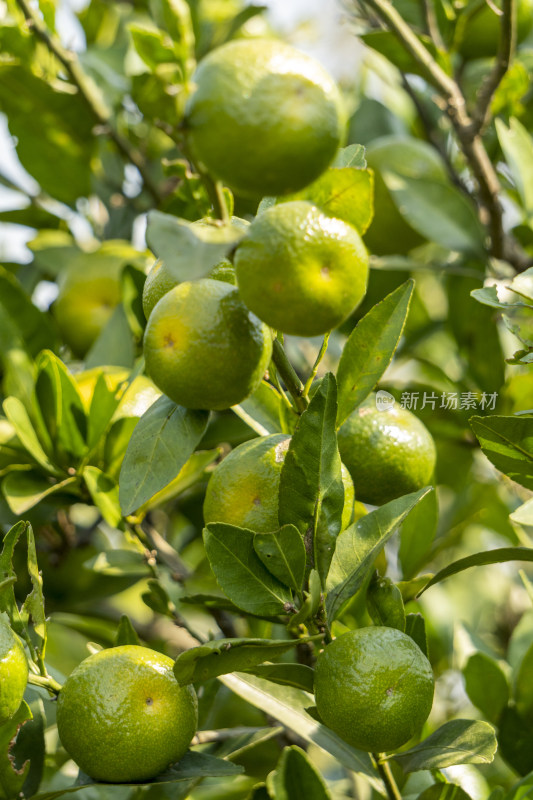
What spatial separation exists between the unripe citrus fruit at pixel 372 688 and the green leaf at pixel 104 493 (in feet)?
1.34

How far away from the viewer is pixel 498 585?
252 centimetres

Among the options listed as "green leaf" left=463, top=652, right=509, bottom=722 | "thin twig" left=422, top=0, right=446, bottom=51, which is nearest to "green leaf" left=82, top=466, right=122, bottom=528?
"green leaf" left=463, top=652, right=509, bottom=722

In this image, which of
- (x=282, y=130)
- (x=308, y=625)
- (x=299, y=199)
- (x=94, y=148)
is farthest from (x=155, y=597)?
(x=94, y=148)

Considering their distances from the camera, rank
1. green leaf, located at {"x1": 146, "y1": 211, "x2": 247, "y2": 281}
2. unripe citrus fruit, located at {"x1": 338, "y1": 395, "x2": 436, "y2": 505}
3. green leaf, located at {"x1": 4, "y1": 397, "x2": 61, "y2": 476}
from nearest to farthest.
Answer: green leaf, located at {"x1": 146, "y1": 211, "x2": 247, "y2": 281} → unripe citrus fruit, located at {"x1": 338, "y1": 395, "x2": 436, "y2": 505} → green leaf, located at {"x1": 4, "y1": 397, "x2": 61, "y2": 476}

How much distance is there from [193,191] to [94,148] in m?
1.03

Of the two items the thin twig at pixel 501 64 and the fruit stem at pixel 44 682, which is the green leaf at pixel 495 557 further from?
the thin twig at pixel 501 64

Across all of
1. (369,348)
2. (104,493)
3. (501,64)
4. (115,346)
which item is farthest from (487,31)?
(104,493)

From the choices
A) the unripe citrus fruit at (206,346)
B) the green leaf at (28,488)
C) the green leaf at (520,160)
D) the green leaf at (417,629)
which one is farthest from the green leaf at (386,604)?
the green leaf at (520,160)

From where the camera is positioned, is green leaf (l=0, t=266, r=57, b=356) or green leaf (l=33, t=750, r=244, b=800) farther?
green leaf (l=0, t=266, r=57, b=356)

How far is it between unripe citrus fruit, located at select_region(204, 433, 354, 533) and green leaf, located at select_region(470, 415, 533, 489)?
0.52 ft

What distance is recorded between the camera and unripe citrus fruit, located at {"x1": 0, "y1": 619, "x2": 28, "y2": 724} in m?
0.79

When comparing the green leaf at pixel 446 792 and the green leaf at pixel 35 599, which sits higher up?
the green leaf at pixel 35 599

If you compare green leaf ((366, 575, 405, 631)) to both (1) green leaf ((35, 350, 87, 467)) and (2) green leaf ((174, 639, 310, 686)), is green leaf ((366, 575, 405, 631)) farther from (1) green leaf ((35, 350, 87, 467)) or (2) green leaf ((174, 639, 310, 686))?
(1) green leaf ((35, 350, 87, 467))

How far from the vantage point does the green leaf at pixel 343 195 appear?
789 mm
